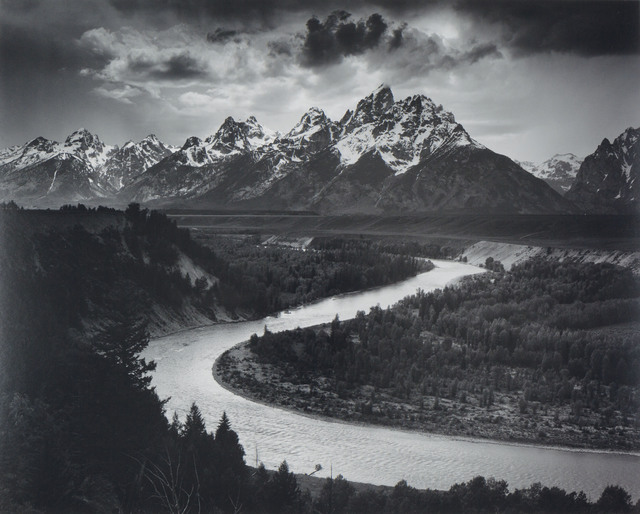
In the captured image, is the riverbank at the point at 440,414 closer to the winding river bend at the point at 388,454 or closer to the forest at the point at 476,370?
the forest at the point at 476,370

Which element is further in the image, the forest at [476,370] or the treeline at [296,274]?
the treeline at [296,274]

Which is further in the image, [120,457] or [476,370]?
[476,370]

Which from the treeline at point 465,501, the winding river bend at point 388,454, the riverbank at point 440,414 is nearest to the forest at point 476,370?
the riverbank at point 440,414

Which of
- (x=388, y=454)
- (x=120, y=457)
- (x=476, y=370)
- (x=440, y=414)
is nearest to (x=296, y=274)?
(x=476, y=370)

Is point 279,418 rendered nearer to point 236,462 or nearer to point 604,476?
point 236,462

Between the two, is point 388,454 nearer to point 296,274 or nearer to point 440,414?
point 440,414

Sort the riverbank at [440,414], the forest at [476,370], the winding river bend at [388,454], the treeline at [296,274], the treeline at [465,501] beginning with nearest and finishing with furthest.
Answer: the treeline at [465,501]
the winding river bend at [388,454]
the riverbank at [440,414]
the forest at [476,370]
the treeline at [296,274]

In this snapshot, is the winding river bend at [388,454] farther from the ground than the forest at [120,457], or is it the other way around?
the forest at [120,457]
